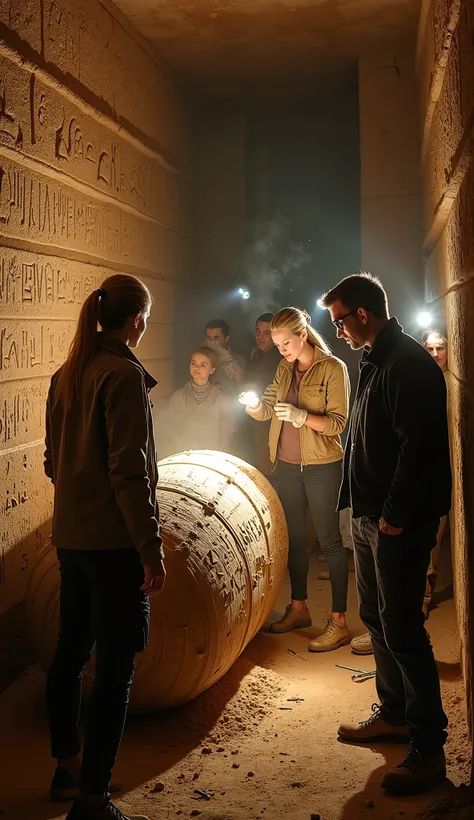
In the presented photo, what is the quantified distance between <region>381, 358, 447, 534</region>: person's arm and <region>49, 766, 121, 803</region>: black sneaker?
153cm

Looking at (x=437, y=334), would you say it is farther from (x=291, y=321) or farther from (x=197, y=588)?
(x=197, y=588)

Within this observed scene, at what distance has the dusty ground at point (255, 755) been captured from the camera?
3.03 meters

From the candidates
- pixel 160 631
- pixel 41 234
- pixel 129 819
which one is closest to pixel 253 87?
pixel 41 234

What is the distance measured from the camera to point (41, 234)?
4.73m

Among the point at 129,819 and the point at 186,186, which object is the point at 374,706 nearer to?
the point at 129,819

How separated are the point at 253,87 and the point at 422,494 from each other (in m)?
6.71

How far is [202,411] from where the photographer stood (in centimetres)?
632

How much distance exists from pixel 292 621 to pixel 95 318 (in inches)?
117

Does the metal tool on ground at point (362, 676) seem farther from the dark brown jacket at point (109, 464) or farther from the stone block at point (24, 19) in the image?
the stone block at point (24, 19)

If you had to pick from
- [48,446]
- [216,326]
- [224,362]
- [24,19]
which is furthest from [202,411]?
[48,446]

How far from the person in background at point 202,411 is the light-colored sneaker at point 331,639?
1.91 metres

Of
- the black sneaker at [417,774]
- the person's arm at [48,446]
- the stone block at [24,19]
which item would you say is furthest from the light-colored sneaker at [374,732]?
the stone block at [24,19]

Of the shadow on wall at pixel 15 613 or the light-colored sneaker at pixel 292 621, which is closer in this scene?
the shadow on wall at pixel 15 613

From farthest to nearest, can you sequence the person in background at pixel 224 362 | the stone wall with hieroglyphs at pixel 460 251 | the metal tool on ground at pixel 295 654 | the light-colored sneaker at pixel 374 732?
1. the person in background at pixel 224 362
2. the metal tool on ground at pixel 295 654
3. the light-colored sneaker at pixel 374 732
4. the stone wall with hieroglyphs at pixel 460 251
